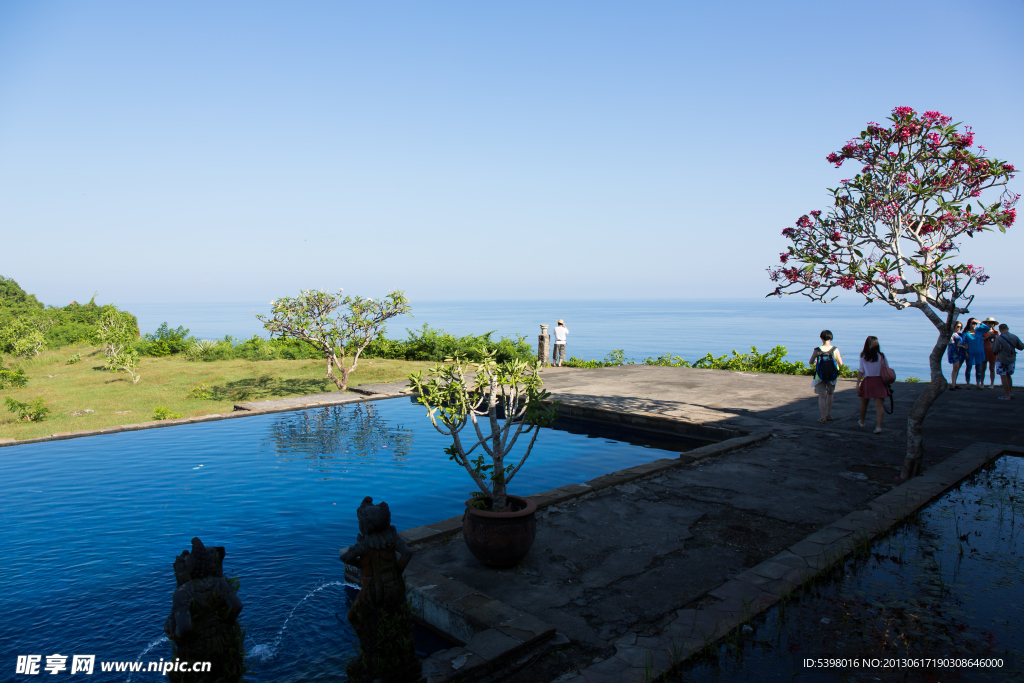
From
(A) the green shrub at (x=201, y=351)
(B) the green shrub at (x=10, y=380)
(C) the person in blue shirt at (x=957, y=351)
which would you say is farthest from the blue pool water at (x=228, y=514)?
(A) the green shrub at (x=201, y=351)

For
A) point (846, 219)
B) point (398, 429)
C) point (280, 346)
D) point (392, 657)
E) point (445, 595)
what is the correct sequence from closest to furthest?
point (392, 657)
point (445, 595)
point (846, 219)
point (398, 429)
point (280, 346)

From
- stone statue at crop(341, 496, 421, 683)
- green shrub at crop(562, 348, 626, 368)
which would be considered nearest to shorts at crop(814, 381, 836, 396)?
stone statue at crop(341, 496, 421, 683)

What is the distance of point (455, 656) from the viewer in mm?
3875

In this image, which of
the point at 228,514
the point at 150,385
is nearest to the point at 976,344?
the point at 228,514

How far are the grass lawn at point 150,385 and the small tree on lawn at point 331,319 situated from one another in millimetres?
1760

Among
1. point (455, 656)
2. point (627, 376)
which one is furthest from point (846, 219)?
point (627, 376)

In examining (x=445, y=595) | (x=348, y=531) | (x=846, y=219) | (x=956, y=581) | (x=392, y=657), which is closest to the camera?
(x=392, y=657)

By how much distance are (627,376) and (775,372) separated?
5142mm

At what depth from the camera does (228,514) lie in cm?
765

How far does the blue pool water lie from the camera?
16.0ft

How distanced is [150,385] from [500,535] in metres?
16.8

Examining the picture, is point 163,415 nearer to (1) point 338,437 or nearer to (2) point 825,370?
(1) point 338,437

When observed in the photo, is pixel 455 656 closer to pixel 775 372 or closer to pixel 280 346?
pixel 775 372

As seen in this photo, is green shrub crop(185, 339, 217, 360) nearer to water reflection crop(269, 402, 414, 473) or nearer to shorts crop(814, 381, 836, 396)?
water reflection crop(269, 402, 414, 473)
